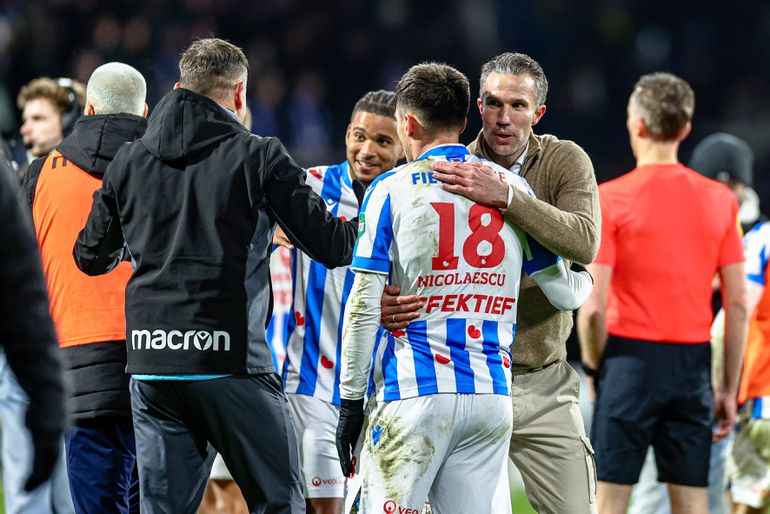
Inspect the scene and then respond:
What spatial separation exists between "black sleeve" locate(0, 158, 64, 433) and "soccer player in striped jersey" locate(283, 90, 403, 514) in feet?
9.30

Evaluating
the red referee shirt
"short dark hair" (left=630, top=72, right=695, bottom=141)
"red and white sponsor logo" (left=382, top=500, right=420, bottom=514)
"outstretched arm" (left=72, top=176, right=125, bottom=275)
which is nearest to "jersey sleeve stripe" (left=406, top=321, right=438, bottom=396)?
"red and white sponsor logo" (left=382, top=500, right=420, bottom=514)

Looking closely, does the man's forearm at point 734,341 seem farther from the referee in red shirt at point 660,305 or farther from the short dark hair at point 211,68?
the short dark hair at point 211,68

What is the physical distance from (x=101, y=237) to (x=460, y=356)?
1405mm

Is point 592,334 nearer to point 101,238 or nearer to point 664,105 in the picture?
point 664,105

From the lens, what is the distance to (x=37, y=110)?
6211mm

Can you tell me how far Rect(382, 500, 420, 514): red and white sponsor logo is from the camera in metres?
3.66

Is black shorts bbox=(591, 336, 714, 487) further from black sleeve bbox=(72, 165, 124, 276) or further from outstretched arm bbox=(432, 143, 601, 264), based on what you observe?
black sleeve bbox=(72, 165, 124, 276)

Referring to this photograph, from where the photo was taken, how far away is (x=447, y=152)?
383cm

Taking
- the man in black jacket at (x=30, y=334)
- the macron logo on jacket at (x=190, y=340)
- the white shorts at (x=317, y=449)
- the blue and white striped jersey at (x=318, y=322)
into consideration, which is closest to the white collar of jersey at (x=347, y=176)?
the blue and white striped jersey at (x=318, y=322)

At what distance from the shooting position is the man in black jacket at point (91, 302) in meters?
4.51

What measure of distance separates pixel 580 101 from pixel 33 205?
10.6 metres

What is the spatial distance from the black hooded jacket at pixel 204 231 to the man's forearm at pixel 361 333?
320 mm

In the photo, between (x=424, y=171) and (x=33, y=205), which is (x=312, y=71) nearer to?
(x=33, y=205)

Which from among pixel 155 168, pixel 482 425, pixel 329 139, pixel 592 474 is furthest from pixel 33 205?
pixel 329 139
